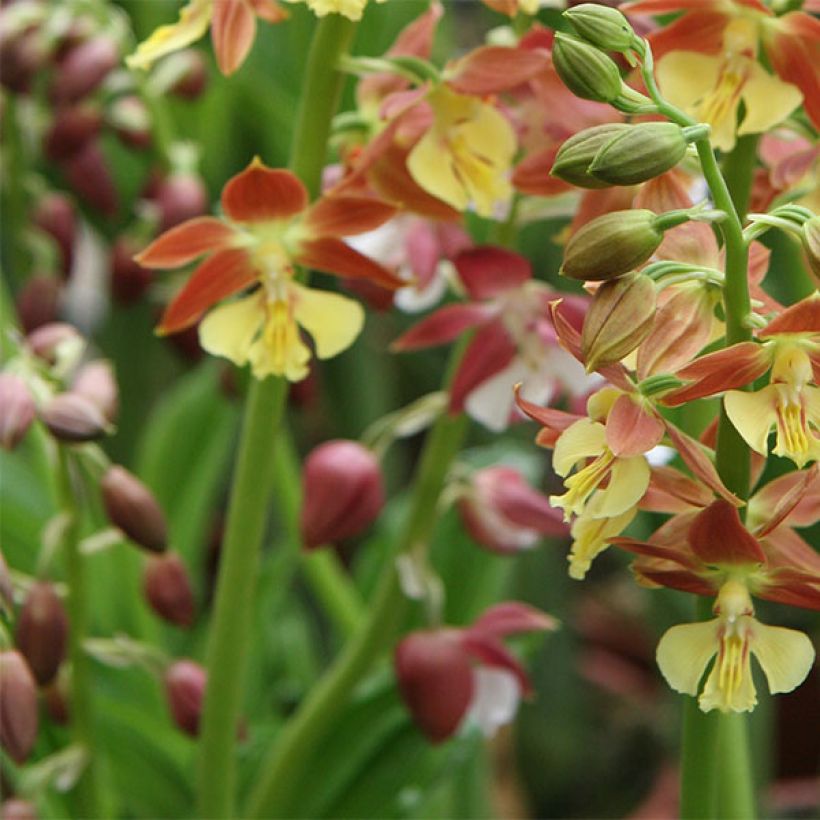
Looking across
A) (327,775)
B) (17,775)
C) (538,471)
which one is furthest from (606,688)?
(17,775)

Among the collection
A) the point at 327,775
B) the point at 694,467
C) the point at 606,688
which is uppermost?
the point at 694,467

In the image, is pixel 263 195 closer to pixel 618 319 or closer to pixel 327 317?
pixel 327 317

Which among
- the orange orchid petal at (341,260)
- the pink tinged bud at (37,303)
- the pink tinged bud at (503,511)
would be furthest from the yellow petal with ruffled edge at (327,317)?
the pink tinged bud at (37,303)

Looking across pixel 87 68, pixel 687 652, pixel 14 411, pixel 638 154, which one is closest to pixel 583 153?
pixel 638 154

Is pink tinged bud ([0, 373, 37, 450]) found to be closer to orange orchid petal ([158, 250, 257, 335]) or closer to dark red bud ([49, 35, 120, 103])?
orange orchid petal ([158, 250, 257, 335])

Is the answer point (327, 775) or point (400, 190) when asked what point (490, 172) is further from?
point (327, 775)

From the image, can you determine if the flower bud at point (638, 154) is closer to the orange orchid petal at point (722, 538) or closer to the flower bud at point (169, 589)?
the orange orchid petal at point (722, 538)

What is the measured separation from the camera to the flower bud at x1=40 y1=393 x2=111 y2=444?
49 cm

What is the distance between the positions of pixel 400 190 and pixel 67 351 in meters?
0.14

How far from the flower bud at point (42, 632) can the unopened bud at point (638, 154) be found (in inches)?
10.7

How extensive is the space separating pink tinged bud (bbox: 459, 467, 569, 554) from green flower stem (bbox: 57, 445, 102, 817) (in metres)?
0.16

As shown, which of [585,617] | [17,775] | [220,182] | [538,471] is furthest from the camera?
[585,617]

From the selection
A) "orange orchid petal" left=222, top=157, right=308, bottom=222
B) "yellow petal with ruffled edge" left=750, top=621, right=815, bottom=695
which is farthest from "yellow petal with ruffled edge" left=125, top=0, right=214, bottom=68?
"yellow petal with ruffled edge" left=750, top=621, right=815, bottom=695

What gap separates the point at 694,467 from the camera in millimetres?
375
